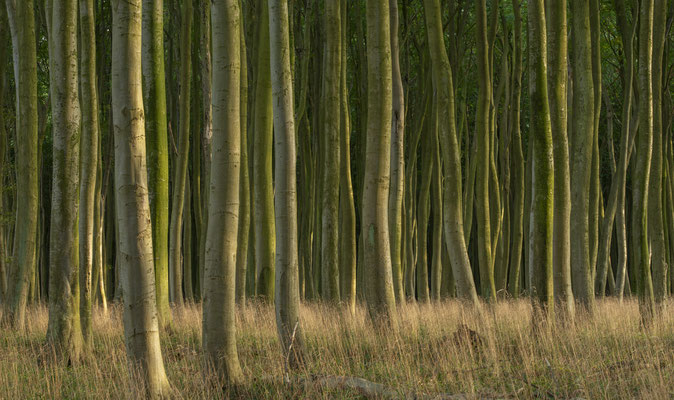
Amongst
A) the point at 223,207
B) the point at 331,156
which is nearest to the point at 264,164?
the point at 331,156

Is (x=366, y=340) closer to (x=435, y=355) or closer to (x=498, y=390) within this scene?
(x=435, y=355)

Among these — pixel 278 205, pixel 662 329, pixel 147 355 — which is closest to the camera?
pixel 147 355

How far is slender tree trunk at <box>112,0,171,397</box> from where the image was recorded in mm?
5578

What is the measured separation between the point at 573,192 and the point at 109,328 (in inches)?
301

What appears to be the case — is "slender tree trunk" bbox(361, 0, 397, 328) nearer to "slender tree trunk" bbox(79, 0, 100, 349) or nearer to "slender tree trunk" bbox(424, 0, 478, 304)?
"slender tree trunk" bbox(424, 0, 478, 304)

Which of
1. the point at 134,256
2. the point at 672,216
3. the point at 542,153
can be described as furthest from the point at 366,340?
the point at 672,216

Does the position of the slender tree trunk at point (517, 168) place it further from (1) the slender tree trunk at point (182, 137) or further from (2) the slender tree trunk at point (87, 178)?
(2) the slender tree trunk at point (87, 178)

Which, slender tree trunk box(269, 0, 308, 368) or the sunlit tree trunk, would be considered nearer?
the sunlit tree trunk

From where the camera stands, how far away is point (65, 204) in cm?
798

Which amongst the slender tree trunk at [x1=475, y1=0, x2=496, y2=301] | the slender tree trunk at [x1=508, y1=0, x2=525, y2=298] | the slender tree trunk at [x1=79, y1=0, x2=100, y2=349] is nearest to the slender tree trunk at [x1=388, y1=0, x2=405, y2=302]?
the slender tree trunk at [x1=475, y1=0, x2=496, y2=301]

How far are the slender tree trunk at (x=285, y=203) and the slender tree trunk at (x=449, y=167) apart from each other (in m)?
Result: 3.63

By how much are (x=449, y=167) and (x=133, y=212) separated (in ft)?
21.7

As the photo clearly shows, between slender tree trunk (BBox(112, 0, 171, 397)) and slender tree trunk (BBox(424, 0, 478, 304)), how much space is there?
18.4ft

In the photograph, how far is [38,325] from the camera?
10.8m
